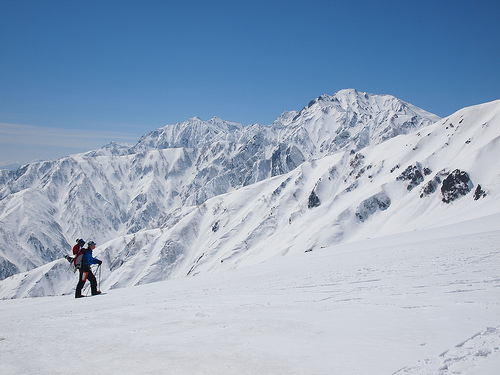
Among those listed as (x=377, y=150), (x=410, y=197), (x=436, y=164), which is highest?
(x=377, y=150)

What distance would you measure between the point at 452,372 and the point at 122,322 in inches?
251

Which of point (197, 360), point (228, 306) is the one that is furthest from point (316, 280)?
point (197, 360)

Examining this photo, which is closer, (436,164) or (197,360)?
(197,360)

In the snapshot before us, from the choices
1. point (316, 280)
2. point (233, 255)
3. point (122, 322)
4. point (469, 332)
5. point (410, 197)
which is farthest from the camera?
point (233, 255)

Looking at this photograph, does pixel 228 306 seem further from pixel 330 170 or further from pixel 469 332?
pixel 330 170

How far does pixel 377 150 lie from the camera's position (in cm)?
15925

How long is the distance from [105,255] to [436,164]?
160465 millimetres

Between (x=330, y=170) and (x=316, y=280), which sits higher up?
(x=330, y=170)

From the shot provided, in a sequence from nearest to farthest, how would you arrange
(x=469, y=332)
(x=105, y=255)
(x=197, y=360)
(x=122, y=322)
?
(x=197, y=360) < (x=469, y=332) < (x=122, y=322) < (x=105, y=255)

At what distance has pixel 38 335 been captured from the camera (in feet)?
21.6

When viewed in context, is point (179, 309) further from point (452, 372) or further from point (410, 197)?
point (410, 197)

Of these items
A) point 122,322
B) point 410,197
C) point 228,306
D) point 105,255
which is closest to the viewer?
point 122,322

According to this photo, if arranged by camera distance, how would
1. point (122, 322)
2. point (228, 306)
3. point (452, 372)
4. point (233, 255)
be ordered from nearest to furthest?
point (452, 372) < point (122, 322) < point (228, 306) < point (233, 255)

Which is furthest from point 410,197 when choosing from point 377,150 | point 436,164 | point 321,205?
point 377,150
